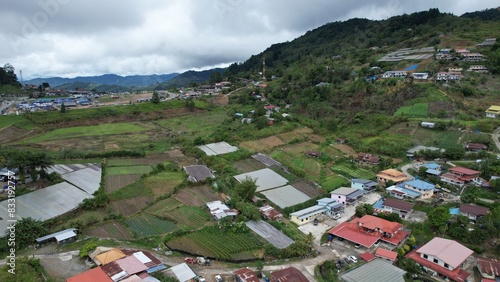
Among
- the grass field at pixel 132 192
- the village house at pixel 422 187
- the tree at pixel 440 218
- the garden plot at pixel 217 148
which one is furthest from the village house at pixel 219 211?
the village house at pixel 422 187

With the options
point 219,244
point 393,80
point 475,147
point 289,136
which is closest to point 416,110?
point 393,80

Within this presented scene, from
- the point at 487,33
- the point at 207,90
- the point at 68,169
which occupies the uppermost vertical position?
the point at 487,33

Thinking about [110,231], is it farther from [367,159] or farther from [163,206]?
[367,159]

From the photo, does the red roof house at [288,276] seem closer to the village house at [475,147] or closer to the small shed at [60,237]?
the small shed at [60,237]

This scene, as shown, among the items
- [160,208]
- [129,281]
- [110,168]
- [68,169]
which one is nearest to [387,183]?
[160,208]

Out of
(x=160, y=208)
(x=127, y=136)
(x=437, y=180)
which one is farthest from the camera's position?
(x=127, y=136)

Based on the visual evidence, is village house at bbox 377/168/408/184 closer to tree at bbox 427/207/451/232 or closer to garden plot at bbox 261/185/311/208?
tree at bbox 427/207/451/232

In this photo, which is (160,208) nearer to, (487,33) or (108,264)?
(108,264)
